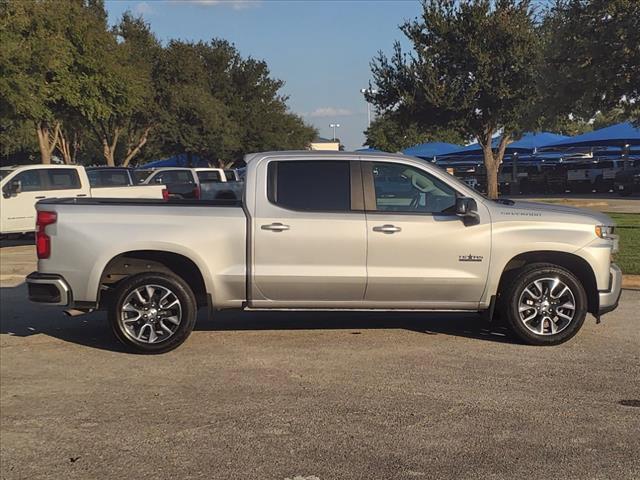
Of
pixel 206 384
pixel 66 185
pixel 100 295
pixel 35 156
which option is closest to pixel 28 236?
pixel 66 185

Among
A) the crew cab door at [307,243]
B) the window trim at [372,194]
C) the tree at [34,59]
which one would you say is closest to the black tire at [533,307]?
the window trim at [372,194]

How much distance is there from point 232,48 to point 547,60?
121ft

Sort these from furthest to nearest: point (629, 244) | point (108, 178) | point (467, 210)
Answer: point (108, 178) → point (629, 244) → point (467, 210)

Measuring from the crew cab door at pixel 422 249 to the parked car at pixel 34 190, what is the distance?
1023 centimetres

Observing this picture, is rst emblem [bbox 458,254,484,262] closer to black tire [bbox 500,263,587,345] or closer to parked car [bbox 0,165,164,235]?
black tire [bbox 500,263,587,345]

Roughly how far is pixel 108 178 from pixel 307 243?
13.0 m

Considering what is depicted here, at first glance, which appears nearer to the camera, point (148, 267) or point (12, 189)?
point (148, 267)

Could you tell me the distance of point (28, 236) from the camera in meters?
17.2

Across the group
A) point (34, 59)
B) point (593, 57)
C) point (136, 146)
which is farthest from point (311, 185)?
point (136, 146)

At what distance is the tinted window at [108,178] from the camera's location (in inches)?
700

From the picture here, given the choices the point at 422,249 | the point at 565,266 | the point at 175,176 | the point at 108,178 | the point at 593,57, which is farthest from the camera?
the point at 175,176

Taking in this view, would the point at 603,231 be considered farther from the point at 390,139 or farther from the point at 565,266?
the point at 390,139

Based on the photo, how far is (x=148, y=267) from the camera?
257 inches

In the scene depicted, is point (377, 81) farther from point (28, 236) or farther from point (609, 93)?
point (28, 236)
